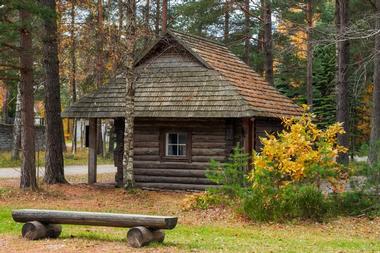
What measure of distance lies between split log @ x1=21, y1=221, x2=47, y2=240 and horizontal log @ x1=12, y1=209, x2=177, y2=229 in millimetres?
96

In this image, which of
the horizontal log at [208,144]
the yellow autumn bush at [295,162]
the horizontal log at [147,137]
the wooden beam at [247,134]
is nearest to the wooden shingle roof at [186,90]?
the wooden beam at [247,134]

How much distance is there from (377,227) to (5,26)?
11334 mm

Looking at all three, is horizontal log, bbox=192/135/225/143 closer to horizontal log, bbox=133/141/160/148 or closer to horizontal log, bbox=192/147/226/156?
horizontal log, bbox=192/147/226/156

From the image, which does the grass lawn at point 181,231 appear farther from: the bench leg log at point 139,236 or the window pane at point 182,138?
the window pane at point 182,138

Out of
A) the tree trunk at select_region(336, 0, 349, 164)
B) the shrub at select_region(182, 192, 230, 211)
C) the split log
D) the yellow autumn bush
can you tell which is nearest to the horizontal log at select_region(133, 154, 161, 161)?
the shrub at select_region(182, 192, 230, 211)

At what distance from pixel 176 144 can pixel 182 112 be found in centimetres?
184

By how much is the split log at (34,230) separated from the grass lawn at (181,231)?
18 centimetres

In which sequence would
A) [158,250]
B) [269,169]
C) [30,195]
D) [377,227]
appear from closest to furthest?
[158,250] → [377,227] → [269,169] → [30,195]

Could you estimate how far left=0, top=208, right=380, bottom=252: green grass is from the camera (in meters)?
10.5

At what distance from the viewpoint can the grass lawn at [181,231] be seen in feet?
34.3

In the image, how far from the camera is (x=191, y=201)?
1645cm

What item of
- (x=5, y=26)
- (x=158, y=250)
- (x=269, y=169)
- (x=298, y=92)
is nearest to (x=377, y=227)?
(x=269, y=169)

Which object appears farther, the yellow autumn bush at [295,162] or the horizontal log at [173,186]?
the horizontal log at [173,186]

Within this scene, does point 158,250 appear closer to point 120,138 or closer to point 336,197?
point 336,197
